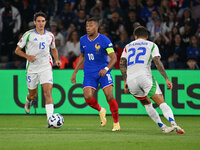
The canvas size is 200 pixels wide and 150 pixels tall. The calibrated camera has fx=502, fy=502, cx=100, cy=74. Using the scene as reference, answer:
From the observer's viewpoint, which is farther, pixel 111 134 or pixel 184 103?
pixel 184 103

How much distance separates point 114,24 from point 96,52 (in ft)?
22.9

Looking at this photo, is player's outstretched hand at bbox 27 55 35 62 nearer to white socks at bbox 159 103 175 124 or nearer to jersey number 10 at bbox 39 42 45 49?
jersey number 10 at bbox 39 42 45 49

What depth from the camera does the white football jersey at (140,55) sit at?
29.9 feet

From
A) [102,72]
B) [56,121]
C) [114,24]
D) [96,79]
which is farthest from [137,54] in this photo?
[114,24]

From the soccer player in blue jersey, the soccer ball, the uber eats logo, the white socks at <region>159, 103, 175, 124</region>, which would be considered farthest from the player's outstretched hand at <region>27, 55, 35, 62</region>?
the uber eats logo

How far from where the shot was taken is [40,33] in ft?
35.8

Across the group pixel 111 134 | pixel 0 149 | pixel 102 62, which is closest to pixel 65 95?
pixel 102 62

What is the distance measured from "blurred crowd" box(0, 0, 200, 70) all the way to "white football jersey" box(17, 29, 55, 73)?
4.75 metres

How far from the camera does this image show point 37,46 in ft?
35.6

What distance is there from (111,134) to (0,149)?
260cm

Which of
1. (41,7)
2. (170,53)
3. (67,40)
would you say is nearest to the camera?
(170,53)

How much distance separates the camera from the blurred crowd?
15.9 metres

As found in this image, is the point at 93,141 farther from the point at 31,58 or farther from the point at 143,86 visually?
the point at 31,58

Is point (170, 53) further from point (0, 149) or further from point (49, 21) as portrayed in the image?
point (0, 149)
